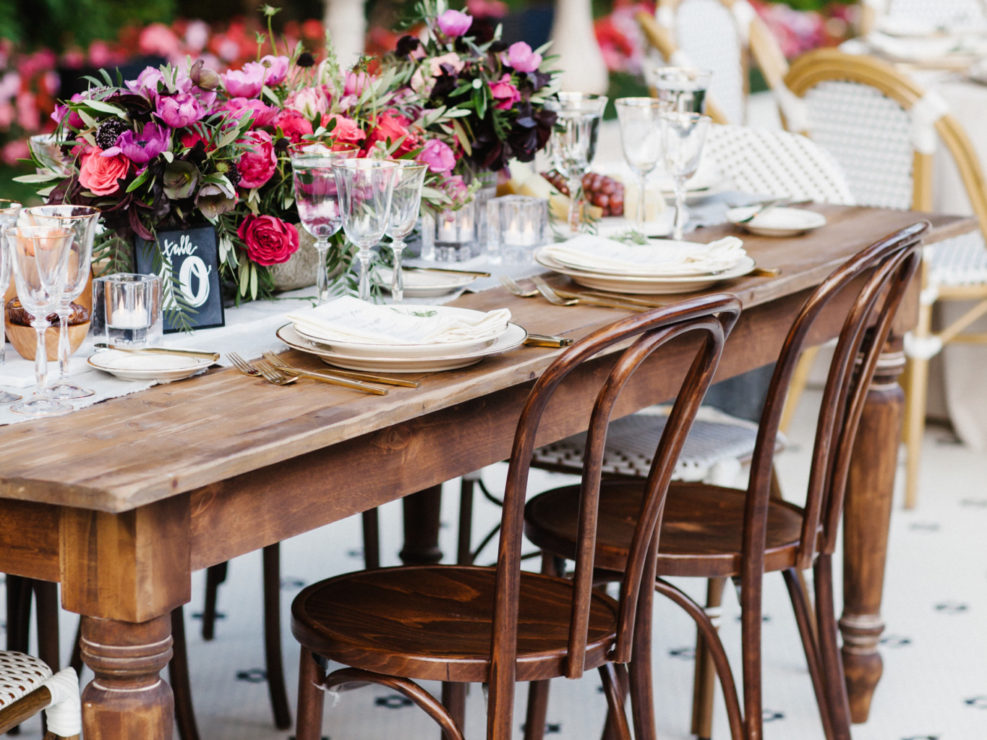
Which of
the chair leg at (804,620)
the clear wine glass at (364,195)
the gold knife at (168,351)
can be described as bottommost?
the chair leg at (804,620)

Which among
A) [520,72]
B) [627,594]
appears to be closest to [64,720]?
[627,594]

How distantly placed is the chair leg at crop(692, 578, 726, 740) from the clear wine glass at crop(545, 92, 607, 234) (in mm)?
651

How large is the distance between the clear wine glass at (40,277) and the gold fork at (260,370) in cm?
20

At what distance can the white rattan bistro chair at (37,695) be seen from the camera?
1.37 meters

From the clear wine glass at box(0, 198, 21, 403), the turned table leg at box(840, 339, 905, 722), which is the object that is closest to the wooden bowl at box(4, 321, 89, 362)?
the clear wine glass at box(0, 198, 21, 403)

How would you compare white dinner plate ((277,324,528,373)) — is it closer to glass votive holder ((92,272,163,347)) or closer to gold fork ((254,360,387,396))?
gold fork ((254,360,387,396))

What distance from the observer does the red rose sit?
1.72m

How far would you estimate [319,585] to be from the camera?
5.41 ft

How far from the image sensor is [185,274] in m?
1.64

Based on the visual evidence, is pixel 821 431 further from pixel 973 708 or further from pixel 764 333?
pixel 973 708

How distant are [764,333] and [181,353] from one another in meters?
0.87

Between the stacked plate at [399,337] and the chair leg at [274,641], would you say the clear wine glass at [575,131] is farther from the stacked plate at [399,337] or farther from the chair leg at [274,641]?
the chair leg at [274,641]

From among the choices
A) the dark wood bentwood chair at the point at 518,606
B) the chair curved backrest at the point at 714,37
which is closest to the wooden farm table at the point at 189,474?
the dark wood bentwood chair at the point at 518,606

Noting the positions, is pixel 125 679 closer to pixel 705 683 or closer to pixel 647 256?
pixel 647 256
